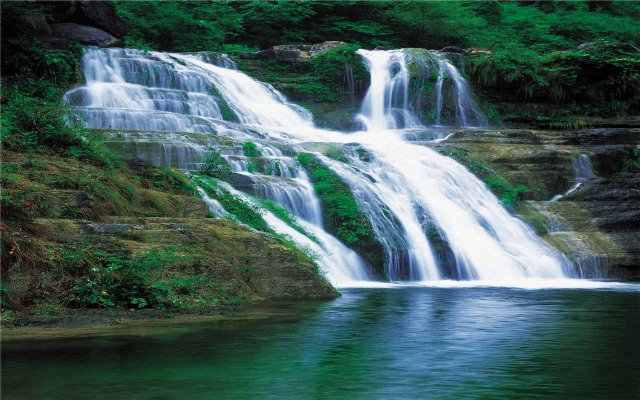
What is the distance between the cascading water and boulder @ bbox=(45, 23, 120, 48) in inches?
48.0

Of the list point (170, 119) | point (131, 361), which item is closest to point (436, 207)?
point (170, 119)

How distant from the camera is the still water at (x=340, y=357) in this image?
495 cm

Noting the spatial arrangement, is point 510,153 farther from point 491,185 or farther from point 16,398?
point 16,398

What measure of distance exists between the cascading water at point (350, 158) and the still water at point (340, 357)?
14.6 ft

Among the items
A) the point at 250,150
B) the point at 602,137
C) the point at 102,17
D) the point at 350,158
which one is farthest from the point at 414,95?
the point at 102,17

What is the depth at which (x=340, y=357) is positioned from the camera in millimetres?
6098

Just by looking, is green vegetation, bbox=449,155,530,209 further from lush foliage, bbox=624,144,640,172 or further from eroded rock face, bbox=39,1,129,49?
eroded rock face, bbox=39,1,129,49

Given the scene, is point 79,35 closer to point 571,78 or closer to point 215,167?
point 215,167

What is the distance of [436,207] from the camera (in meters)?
15.3

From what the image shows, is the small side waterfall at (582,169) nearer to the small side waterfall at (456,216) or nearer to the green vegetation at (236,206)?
the small side waterfall at (456,216)

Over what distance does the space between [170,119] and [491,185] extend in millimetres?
7614

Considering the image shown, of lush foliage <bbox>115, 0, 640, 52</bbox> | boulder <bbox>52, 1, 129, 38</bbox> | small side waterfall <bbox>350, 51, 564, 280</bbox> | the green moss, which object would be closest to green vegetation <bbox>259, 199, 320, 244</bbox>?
small side waterfall <bbox>350, 51, 564, 280</bbox>

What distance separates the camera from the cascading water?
13.7 m

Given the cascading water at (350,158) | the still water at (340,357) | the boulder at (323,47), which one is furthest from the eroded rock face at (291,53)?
the still water at (340,357)
